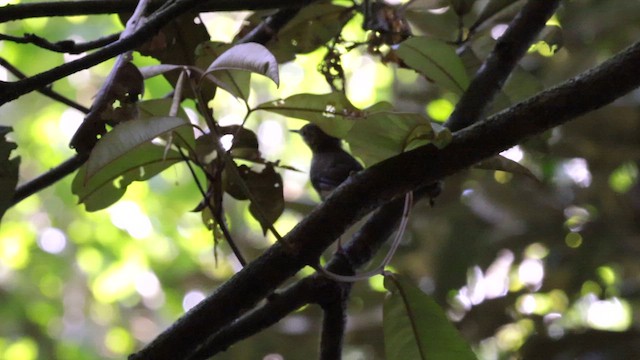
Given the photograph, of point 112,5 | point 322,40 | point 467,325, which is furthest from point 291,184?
point 112,5

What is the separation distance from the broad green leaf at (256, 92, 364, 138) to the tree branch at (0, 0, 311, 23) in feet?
0.40

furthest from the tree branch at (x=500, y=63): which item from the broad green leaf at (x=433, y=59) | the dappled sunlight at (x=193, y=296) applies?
the dappled sunlight at (x=193, y=296)

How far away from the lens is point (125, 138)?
0.63 m

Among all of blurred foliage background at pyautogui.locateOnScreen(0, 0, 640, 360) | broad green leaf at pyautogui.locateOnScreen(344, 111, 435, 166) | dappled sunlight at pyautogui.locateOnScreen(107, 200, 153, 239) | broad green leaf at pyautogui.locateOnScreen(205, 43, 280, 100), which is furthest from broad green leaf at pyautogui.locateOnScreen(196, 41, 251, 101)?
dappled sunlight at pyautogui.locateOnScreen(107, 200, 153, 239)

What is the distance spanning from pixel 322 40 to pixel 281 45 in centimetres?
5

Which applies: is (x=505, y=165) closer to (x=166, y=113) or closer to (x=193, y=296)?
(x=166, y=113)

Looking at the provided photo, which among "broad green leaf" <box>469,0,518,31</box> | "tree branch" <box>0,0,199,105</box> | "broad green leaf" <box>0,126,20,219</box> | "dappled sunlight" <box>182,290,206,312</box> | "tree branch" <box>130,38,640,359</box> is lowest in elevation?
"tree branch" <box>130,38,640,359</box>

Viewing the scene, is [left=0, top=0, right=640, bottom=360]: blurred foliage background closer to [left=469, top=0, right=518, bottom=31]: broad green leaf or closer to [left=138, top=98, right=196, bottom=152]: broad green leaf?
[left=469, top=0, right=518, bottom=31]: broad green leaf

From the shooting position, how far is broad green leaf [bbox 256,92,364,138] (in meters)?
0.75

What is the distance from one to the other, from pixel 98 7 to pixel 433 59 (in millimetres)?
362

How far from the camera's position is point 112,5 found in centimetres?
72

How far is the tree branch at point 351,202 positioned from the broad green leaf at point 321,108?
115 mm

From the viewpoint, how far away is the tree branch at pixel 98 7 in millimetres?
638

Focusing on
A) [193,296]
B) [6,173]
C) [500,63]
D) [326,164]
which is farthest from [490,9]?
[193,296]
